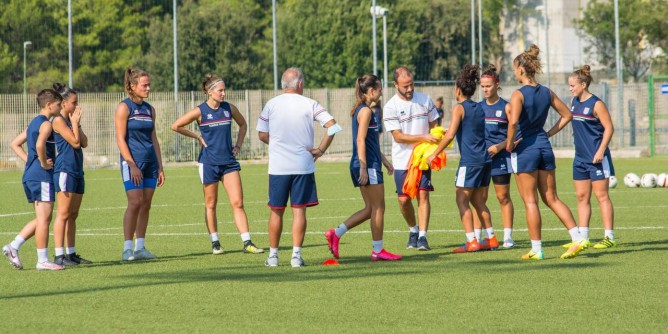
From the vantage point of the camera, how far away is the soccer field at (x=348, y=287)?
8.10 meters

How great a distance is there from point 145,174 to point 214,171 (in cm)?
105

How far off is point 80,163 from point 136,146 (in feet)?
2.45

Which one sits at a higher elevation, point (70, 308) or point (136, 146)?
point (136, 146)

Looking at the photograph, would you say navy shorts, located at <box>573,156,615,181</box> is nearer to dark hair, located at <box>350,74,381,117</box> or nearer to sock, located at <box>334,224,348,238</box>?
dark hair, located at <box>350,74,381,117</box>

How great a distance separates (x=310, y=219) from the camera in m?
17.6

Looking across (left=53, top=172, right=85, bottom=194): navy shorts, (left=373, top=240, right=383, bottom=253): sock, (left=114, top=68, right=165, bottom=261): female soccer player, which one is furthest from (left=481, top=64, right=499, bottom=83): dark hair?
(left=53, top=172, right=85, bottom=194): navy shorts

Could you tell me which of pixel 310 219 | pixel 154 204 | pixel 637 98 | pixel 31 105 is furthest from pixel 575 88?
pixel 637 98

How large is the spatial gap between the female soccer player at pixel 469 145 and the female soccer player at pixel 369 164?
2.96ft

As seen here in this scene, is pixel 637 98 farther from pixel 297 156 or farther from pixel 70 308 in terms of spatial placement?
pixel 70 308

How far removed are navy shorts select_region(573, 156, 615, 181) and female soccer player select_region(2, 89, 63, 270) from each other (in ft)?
19.3

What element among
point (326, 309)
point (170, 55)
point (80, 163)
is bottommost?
point (326, 309)

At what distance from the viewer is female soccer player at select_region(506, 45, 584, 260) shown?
1159cm

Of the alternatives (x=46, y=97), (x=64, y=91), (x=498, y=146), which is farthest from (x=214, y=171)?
(x=498, y=146)

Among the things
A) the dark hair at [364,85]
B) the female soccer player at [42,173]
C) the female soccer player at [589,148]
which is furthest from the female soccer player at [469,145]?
the female soccer player at [42,173]
